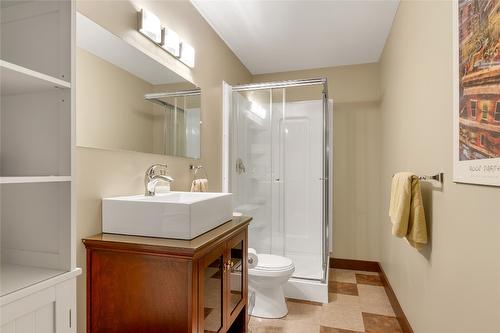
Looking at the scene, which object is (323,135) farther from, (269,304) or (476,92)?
(476,92)

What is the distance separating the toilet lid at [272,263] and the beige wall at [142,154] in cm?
75

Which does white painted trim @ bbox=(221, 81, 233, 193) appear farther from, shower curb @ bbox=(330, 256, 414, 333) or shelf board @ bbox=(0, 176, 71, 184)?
shelf board @ bbox=(0, 176, 71, 184)

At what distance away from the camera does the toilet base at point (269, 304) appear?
2.22 metres

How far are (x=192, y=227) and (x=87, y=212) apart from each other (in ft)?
1.57

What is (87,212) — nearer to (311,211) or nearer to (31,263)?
(31,263)

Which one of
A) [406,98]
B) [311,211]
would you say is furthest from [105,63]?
[311,211]

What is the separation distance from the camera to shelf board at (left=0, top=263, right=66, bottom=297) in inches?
29.5

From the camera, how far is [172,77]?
6.06 feet

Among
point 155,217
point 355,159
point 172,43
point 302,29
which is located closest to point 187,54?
point 172,43

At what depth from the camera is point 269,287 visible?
87.8 inches

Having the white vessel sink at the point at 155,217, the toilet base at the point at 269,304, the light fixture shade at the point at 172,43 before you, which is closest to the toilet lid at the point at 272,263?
the toilet base at the point at 269,304

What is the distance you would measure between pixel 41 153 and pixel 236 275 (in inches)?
47.6

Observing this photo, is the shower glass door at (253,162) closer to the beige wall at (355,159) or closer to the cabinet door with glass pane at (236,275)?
the beige wall at (355,159)

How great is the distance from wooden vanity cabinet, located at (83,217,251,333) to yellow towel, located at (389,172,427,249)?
1024mm
